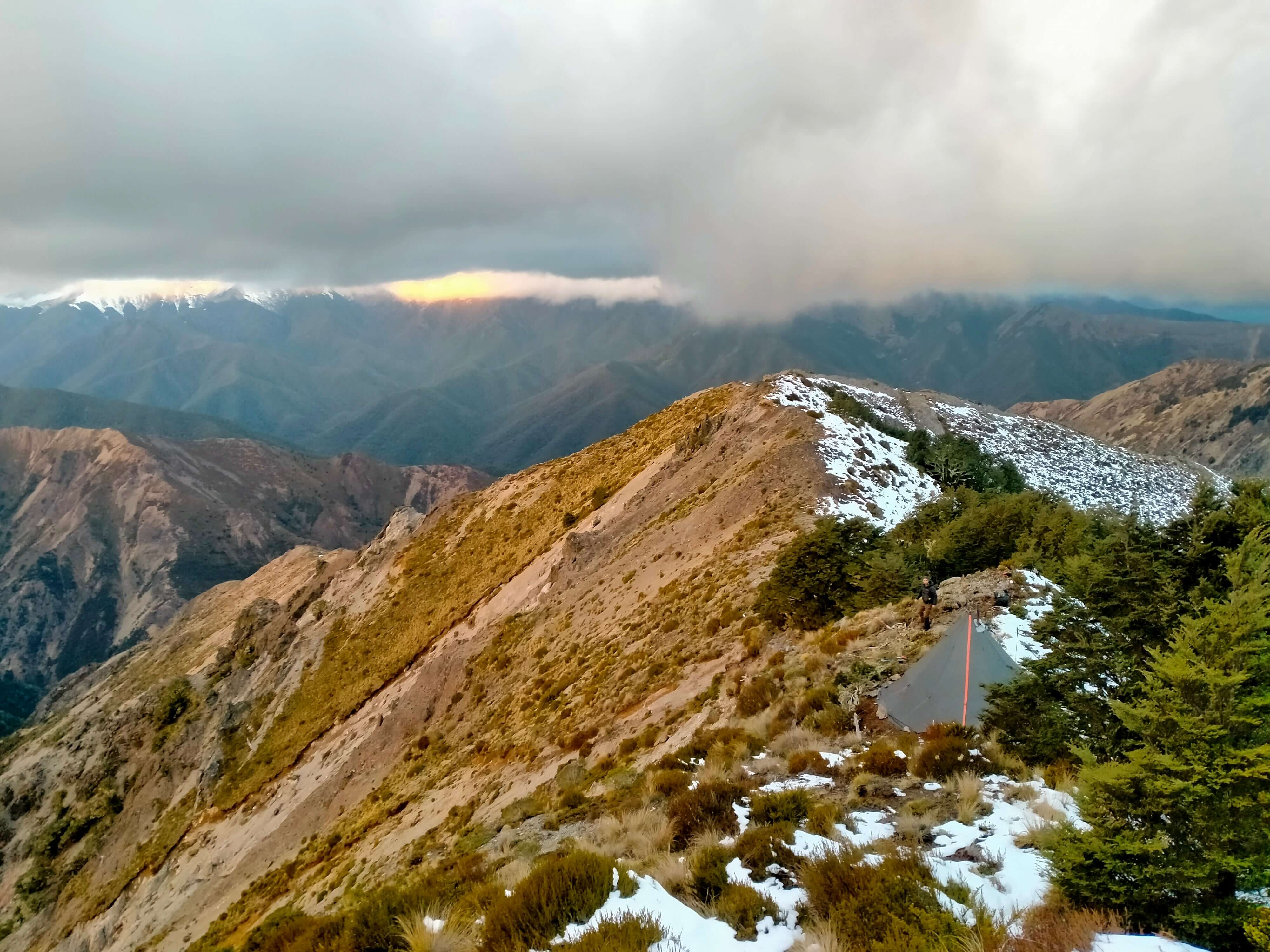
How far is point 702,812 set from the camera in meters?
8.31

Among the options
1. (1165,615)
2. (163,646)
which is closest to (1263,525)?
(1165,615)

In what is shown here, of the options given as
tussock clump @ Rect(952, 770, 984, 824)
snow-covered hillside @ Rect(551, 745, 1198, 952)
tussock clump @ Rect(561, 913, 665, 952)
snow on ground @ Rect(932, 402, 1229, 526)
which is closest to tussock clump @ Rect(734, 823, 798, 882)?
snow-covered hillside @ Rect(551, 745, 1198, 952)

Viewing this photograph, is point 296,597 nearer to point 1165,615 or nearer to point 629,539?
point 629,539

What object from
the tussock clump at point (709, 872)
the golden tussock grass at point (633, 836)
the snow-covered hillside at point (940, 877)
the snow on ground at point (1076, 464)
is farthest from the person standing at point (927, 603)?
the snow on ground at point (1076, 464)

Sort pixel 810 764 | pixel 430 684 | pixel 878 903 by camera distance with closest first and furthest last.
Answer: pixel 878 903, pixel 810 764, pixel 430 684

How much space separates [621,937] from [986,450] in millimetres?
78353

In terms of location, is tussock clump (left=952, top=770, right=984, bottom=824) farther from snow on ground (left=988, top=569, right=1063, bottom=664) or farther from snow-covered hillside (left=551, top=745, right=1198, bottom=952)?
snow on ground (left=988, top=569, right=1063, bottom=664)

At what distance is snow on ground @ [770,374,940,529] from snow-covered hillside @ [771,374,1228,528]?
0.07 metres

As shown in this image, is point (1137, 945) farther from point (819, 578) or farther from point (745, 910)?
point (819, 578)

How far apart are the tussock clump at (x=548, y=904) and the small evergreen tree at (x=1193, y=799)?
392 cm

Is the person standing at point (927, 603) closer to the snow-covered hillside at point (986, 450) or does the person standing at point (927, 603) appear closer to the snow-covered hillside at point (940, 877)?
the snow-covered hillside at point (986, 450)

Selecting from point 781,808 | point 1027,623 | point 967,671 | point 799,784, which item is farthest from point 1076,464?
point 781,808

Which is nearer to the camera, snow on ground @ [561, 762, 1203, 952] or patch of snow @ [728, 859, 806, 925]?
snow on ground @ [561, 762, 1203, 952]

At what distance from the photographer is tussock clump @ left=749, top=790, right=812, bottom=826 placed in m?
7.85
